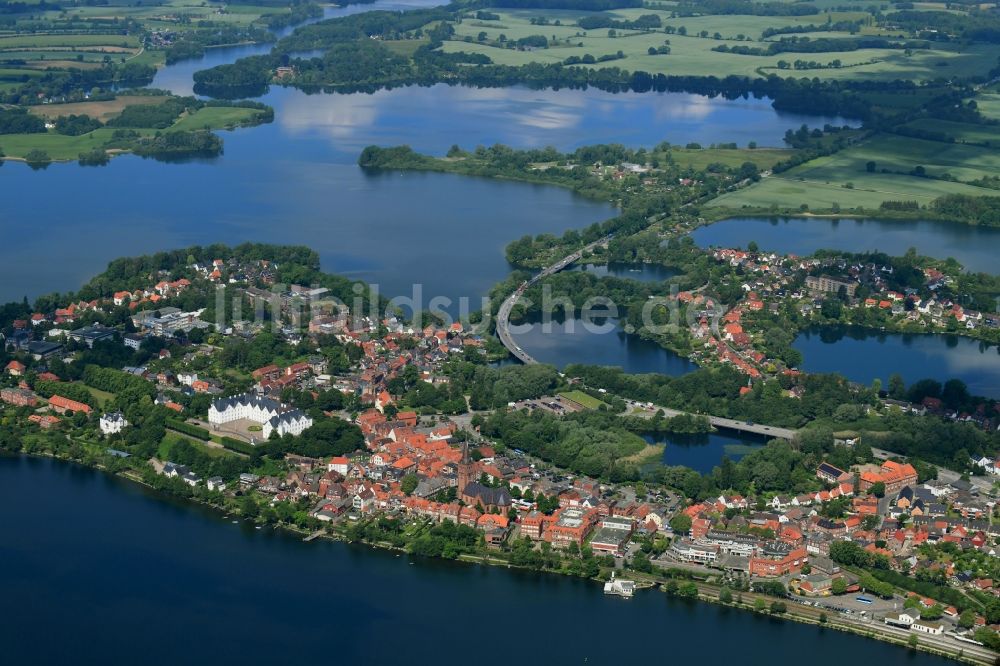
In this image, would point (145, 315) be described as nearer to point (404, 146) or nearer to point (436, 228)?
point (436, 228)

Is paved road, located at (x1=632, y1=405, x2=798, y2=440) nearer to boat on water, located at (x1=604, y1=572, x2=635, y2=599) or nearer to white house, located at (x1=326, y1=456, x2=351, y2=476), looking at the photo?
white house, located at (x1=326, y1=456, x2=351, y2=476)

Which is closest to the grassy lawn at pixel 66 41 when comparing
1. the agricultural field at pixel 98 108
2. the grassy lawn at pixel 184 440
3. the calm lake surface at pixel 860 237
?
the agricultural field at pixel 98 108

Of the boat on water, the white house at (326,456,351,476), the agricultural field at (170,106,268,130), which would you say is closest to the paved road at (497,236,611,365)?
the white house at (326,456,351,476)

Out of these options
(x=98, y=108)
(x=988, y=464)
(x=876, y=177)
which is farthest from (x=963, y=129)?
(x=988, y=464)

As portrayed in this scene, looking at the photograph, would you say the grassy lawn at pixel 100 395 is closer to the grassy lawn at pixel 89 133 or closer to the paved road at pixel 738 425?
the paved road at pixel 738 425

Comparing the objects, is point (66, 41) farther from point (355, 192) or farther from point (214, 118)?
point (355, 192)
